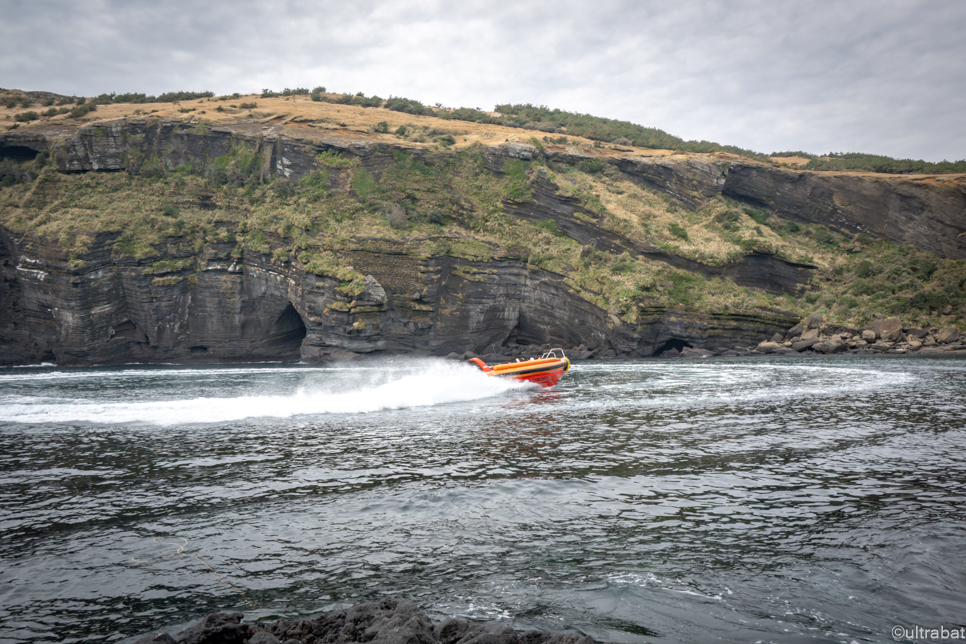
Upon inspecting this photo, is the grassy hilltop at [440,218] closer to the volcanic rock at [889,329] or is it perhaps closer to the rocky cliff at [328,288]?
the rocky cliff at [328,288]

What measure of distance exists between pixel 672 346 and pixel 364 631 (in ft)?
164

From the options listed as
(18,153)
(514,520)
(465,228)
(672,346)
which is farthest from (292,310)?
(514,520)

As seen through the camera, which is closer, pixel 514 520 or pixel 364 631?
pixel 364 631

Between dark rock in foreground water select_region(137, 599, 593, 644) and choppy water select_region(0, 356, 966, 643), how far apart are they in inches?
26.3

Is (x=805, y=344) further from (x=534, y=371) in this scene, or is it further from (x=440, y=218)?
(x=440, y=218)

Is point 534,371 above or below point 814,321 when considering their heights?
below

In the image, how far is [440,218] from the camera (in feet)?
183

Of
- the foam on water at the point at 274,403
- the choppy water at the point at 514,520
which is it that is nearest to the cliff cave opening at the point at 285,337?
the foam on water at the point at 274,403

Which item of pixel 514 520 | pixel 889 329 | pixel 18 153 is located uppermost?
pixel 18 153

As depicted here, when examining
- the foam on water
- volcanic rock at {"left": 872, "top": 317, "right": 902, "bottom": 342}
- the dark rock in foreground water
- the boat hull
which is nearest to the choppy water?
the dark rock in foreground water

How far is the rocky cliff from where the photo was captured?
160ft

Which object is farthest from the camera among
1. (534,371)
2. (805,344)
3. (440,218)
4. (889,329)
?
(440,218)

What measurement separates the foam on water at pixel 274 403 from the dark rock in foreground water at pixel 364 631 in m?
16.4

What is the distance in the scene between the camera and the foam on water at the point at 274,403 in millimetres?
20656
